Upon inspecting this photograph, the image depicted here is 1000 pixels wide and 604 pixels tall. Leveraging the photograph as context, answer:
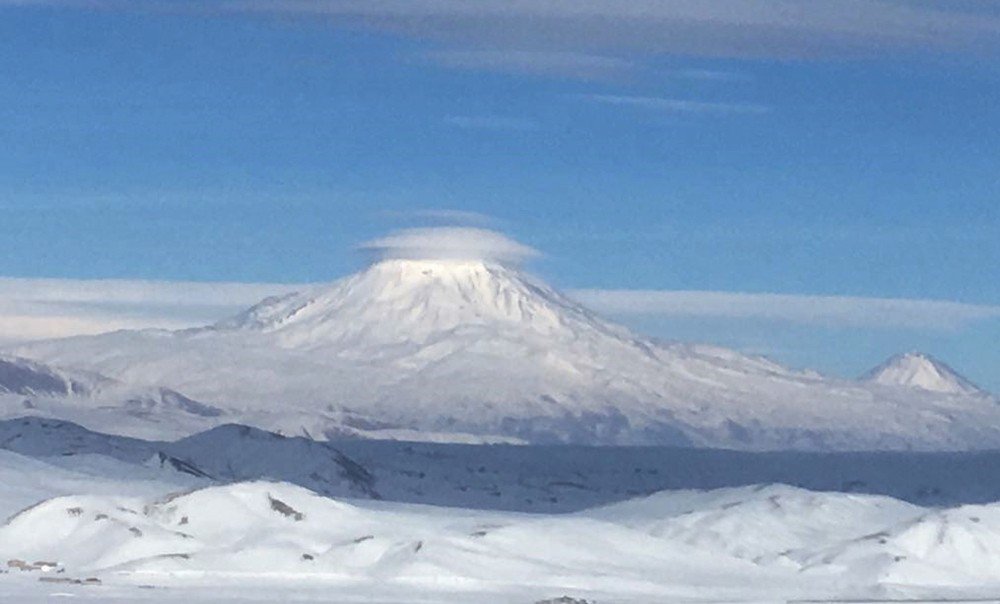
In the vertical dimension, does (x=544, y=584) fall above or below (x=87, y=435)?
below

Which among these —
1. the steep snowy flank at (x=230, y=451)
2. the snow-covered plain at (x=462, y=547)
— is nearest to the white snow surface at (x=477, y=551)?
the snow-covered plain at (x=462, y=547)

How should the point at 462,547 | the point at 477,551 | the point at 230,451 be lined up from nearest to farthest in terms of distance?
the point at 477,551, the point at 462,547, the point at 230,451

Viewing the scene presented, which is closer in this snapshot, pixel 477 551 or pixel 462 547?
pixel 477 551

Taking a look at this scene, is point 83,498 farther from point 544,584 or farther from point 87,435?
point 87,435

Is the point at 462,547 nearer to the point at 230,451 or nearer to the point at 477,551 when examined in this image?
the point at 477,551

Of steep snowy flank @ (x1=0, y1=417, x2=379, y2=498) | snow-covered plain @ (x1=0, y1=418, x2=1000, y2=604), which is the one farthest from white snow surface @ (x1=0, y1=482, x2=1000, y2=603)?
steep snowy flank @ (x1=0, y1=417, x2=379, y2=498)

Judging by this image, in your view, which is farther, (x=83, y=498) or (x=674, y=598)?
(x=83, y=498)

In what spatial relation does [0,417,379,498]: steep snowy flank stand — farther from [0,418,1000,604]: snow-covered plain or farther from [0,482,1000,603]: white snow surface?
[0,482,1000,603]: white snow surface

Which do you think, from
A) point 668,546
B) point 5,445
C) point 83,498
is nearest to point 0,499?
point 83,498

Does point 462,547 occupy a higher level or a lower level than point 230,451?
lower

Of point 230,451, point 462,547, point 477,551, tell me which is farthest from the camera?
point 230,451

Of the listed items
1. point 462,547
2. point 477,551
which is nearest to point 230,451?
point 462,547
